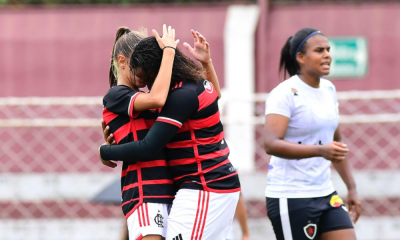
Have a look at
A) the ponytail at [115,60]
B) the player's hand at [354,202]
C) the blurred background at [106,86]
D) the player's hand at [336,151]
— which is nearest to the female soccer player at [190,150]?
the ponytail at [115,60]

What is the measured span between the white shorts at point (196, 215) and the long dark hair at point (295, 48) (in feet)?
4.33

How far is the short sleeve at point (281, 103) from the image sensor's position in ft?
12.1

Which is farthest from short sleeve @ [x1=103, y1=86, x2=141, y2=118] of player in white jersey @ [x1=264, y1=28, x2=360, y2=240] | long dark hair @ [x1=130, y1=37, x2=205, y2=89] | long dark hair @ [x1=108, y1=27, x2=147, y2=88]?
player in white jersey @ [x1=264, y1=28, x2=360, y2=240]

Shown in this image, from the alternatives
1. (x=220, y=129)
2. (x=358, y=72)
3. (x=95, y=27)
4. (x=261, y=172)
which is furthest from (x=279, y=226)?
(x=95, y=27)

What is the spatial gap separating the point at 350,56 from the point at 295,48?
10.9 feet

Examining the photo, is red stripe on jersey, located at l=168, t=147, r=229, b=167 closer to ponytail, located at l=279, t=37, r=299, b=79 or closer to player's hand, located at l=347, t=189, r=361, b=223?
ponytail, located at l=279, t=37, r=299, b=79

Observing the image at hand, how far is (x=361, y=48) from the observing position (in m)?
7.07

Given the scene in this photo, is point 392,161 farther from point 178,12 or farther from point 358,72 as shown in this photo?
point 178,12

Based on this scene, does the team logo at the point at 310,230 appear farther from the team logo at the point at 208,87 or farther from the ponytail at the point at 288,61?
the team logo at the point at 208,87

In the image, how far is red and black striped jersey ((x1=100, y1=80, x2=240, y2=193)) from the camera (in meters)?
2.87

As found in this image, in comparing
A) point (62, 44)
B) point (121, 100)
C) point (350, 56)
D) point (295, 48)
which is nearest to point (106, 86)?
point (62, 44)

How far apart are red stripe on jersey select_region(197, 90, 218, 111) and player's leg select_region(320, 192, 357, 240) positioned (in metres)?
1.20

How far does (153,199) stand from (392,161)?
4.38 meters

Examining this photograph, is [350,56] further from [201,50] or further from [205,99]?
[205,99]
